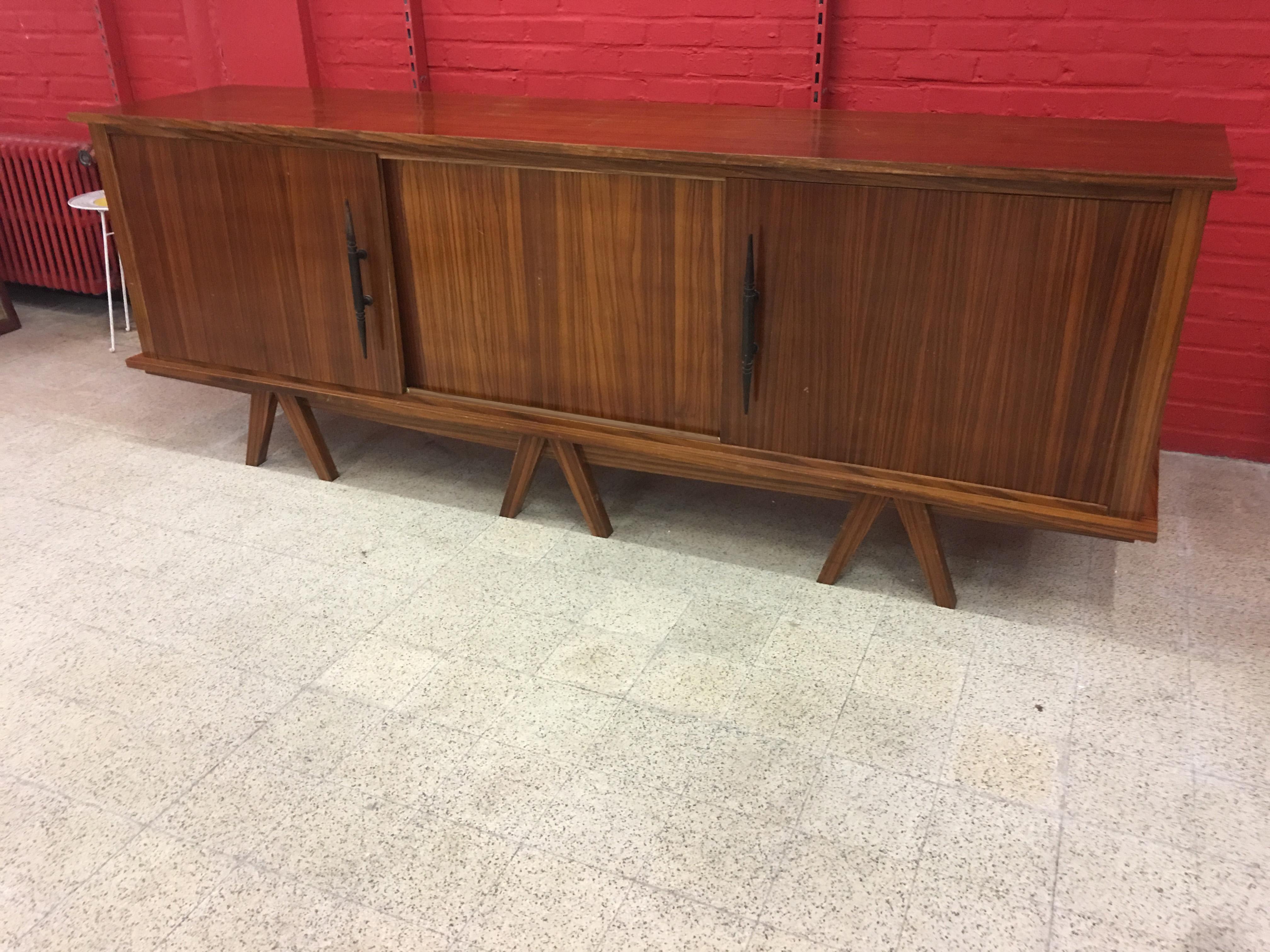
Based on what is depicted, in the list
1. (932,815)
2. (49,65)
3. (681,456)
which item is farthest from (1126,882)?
(49,65)

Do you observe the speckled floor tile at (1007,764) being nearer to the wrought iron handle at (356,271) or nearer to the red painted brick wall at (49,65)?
the wrought iron handle at (356,271)

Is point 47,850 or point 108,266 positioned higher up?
point 108,266

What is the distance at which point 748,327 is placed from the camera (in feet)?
6.26

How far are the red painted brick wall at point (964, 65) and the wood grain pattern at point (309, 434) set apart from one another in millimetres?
1038

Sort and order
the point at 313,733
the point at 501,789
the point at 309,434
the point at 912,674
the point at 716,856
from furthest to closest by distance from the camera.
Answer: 1. the point at 309,434
2. the point at 912,674
3. the point at 313,733
4. the point at 501,789
5. the point at 716,856

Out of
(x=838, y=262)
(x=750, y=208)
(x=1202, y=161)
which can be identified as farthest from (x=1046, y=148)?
(x=750, y=208)

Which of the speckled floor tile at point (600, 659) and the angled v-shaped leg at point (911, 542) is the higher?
the angled v-shaped leg at point (911, 542)

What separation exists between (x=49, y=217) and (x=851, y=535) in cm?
306

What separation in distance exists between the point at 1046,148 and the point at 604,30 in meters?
1.32

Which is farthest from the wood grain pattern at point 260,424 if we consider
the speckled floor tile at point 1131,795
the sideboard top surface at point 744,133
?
the speckled floor tile at point 1131,795

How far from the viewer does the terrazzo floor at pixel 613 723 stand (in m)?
1.43

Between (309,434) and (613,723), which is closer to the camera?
(613,723)

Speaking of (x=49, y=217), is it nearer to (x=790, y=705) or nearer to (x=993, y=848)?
(x=790, y=705)

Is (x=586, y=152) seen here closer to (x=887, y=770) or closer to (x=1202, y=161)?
(x=1202, y=161)
